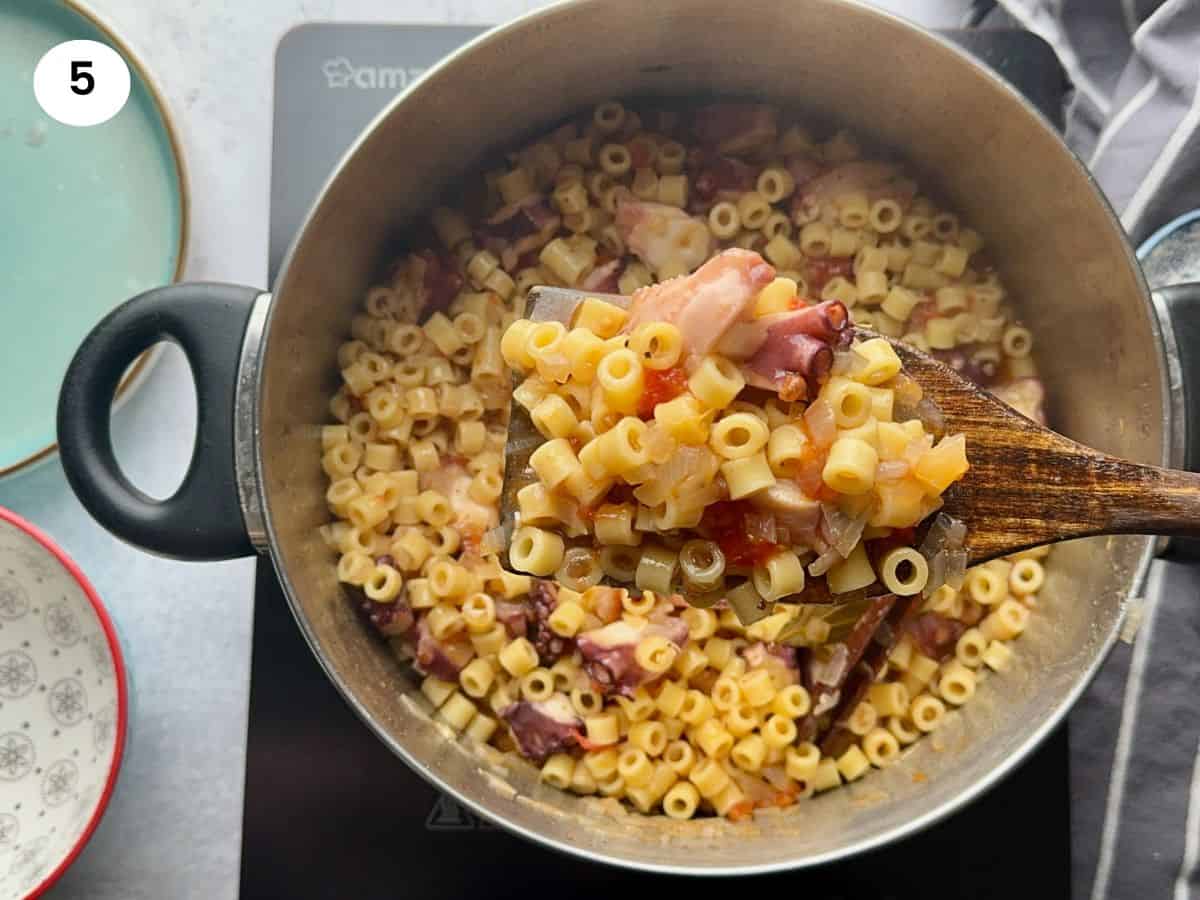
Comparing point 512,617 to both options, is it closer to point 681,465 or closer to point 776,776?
point 776,776

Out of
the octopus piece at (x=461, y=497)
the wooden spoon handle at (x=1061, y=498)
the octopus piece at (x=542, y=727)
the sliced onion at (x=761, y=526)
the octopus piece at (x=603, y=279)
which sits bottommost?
the octopus piece at (x=542, y=727)

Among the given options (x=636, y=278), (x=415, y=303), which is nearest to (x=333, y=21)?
(x=415, y=303)

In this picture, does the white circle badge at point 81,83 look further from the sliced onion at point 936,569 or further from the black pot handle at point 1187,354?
the black pot handle at point 1187,354

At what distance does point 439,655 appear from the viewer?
1685mm

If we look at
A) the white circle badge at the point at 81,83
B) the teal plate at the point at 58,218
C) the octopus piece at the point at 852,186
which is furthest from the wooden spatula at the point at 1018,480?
the white circle badge at the point at 81,83

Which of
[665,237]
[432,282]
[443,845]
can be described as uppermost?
[665,237]

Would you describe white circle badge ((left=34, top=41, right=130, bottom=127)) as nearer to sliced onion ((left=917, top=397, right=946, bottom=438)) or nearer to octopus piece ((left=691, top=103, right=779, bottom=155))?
octopus piece ((left=691, top=103, right=779, bottom=155))

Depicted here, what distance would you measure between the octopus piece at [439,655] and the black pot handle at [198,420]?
343 millimetres

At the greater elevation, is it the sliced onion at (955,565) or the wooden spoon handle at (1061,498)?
the wooden spoon handle at (1061,498)

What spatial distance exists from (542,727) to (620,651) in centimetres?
17

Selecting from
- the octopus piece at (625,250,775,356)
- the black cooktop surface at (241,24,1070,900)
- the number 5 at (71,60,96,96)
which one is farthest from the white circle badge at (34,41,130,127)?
the octopus piece at (625,250,775,356)

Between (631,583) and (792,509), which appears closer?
(792,509)

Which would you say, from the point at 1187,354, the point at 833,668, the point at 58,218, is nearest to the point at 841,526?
the point at 833,668

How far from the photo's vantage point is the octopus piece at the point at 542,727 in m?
1.65
